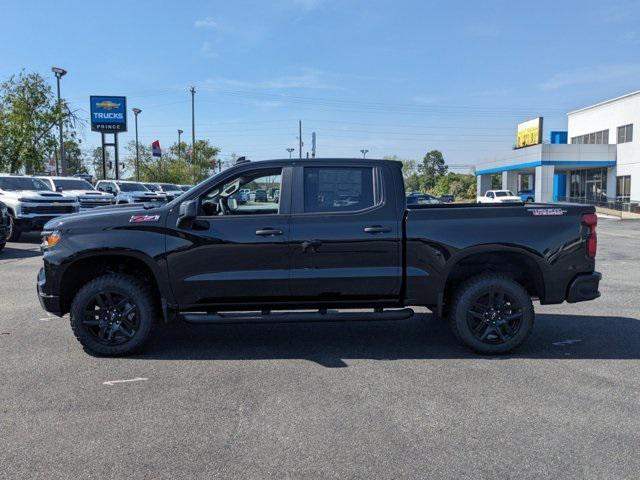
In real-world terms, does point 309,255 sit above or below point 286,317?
above

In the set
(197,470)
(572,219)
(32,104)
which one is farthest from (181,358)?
(32,104)

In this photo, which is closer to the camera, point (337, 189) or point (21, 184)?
point (337, 189)

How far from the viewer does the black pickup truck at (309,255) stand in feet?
17.5

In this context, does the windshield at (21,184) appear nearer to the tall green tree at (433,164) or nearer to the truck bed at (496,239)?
the truck bed at (496,239)

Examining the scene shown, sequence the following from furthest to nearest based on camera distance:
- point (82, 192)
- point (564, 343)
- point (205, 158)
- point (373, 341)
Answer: point (205, 158) < point (82, 192) < point (373, 341) < point (564, 343)

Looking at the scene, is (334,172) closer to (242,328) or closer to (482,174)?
(242,328)

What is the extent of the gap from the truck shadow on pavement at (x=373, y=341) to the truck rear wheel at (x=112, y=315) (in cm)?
27

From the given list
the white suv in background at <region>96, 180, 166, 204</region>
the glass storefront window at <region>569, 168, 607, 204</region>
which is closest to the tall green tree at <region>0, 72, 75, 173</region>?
the white suv in background at <region>96, 180, 166, 204</region>

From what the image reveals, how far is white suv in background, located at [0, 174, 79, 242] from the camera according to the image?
1566cm

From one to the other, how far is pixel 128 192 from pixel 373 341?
24.3 meters

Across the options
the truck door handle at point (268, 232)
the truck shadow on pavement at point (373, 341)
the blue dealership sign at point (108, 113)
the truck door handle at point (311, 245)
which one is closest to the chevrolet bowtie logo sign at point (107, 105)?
the blue dealership sign at point (108, 113)

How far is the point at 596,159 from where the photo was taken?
145 feet

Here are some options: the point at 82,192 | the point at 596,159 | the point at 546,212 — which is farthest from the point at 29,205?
the point at 596,159

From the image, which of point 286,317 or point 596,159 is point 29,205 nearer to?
point 286,317
